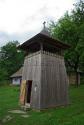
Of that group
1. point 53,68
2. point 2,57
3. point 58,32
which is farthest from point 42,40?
point 2,57

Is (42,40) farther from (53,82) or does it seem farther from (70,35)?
(70,35)

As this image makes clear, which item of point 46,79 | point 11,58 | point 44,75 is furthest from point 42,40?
point 11,58

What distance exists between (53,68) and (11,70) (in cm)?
6123

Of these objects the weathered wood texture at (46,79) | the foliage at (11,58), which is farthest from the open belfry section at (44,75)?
the foliage at (11,58)

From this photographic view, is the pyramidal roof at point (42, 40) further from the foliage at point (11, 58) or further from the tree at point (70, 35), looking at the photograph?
the foliage at point (11, 58)

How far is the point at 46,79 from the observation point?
2531cm

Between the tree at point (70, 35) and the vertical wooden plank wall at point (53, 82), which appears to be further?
the tree at point (70, 35)

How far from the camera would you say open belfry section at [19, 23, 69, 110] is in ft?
81.6

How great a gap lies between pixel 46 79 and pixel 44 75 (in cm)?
44

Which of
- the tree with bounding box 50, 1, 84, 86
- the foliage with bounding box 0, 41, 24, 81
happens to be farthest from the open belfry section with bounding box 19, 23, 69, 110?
the foliage with bounding box 0, 41, 24, 81

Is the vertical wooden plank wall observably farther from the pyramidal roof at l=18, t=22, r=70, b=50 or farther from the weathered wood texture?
the pyramidal roof at l=18, t=22, r=70, b=50

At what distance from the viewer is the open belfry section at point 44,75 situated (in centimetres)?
2486

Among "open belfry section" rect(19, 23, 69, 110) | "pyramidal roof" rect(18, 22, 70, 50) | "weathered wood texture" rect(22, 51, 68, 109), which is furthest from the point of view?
"pyramidal roof" rect(18, 22, 70, 50)

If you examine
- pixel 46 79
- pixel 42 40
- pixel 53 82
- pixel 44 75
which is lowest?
pixel 53 82
